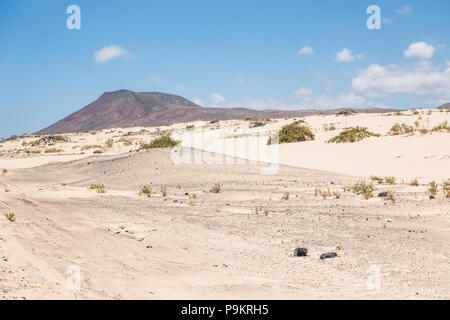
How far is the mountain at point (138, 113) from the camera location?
82312mm

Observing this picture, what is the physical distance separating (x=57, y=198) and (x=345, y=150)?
12.2 metres

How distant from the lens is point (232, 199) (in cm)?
982

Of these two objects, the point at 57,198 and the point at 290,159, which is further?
the point at 290,159

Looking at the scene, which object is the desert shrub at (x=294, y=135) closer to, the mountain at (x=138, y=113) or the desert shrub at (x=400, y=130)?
the desert shrub at (x=400, y=130)

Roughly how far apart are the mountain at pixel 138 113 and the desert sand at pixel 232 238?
65.7m

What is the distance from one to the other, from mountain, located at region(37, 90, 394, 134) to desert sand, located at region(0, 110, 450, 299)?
65.7 m

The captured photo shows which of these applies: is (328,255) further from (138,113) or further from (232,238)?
(138,113)

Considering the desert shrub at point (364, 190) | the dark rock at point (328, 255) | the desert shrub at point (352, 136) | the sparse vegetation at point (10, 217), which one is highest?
the desert shrub at point (352, 136)

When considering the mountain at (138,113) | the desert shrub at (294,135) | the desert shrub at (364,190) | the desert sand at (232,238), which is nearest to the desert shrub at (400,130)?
the desert shrub at (294,135)

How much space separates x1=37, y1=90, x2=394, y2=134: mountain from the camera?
82312 millimetres

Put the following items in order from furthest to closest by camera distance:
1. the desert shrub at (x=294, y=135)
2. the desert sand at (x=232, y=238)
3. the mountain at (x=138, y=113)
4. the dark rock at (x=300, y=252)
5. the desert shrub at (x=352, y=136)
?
the mountain at (x=138, y=113), the desert shrub at (x=294, y=135), the desert shrub at (x=352, y=136), the dark rock at (x=300, y=252), the desert sand at (x=232, y=238)

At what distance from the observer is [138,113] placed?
299ft
